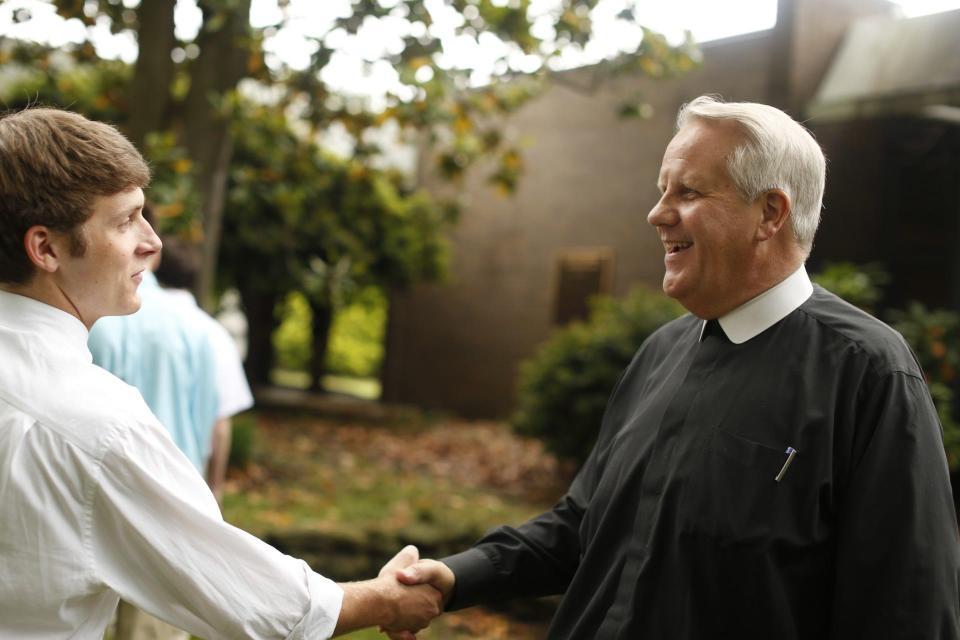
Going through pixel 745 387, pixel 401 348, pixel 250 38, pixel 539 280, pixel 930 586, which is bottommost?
pixel 401 348

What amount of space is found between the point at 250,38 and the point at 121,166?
4.87 meters

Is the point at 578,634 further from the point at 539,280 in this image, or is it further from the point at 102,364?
the point at 539,280

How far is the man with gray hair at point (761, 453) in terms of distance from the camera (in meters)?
1.93

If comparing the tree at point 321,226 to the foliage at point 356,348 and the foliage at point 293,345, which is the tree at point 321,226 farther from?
the foliage at point 293,345

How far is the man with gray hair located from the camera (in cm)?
193

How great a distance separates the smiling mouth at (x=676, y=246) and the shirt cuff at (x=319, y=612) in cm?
111

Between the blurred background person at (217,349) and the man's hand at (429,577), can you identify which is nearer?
the man's hand at (429,577)

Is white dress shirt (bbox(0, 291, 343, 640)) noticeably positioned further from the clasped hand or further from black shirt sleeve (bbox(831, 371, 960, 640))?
black shirt sleeve (bbox(831, 371, 960, 640))

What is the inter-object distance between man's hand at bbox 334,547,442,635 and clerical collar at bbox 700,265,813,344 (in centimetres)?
111

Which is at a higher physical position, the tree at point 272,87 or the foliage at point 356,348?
the tree at point 272,87

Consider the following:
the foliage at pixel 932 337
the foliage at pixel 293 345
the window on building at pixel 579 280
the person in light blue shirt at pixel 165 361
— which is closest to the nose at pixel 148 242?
the person in light blue shirt at pixel 165 361

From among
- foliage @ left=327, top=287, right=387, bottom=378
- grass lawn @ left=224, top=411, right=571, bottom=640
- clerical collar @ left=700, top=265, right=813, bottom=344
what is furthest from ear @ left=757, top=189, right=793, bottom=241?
foliage @ left=327, top=287, right=387, bottom=378

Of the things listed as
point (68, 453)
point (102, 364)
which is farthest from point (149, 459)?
point (102, 364)

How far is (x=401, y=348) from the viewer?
18266mm
